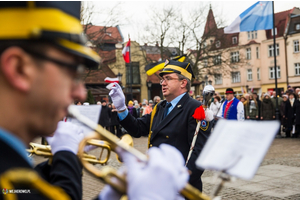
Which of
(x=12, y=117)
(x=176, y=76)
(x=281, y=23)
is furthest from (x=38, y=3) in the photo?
(x=281, y=23)

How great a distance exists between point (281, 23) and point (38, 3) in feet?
180

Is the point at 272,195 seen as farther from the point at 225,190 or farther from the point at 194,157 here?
the point at 194,157

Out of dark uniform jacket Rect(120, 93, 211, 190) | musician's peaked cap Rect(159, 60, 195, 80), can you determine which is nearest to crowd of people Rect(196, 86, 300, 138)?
musician's peaked cap Rect(159, 60, 195, 80)

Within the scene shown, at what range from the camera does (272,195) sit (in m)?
5.75

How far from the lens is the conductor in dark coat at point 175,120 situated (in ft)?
11.2

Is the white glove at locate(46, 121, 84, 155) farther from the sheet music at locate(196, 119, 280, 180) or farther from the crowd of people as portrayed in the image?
the crowd of people

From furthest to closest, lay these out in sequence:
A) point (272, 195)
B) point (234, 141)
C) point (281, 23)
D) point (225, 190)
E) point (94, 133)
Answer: point (281, 23) → point (225, 190) → point (272, 195) → point (94, 133) → point (234, 141)

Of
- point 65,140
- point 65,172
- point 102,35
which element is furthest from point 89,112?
point 102,35

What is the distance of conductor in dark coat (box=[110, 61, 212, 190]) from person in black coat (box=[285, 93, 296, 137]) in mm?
12201

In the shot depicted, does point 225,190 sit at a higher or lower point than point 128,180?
lower

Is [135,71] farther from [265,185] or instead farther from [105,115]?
[265,185]

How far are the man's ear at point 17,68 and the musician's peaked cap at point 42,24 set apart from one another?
0.19 feet

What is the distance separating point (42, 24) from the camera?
1.20m

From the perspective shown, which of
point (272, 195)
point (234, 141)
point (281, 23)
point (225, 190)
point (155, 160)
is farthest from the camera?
point (281, 23)
